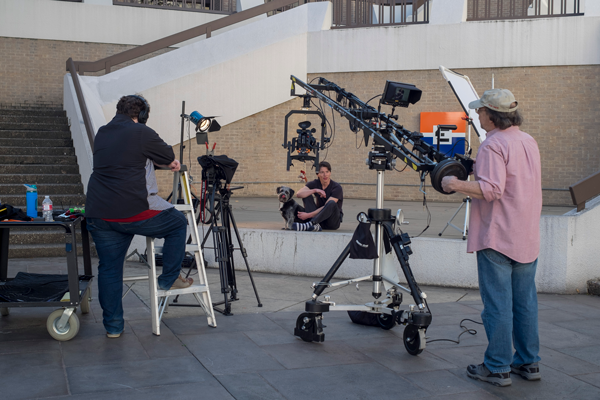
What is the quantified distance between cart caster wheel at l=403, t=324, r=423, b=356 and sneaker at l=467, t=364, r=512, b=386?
0.44 metres

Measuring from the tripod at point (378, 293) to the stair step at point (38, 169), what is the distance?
6.99 m

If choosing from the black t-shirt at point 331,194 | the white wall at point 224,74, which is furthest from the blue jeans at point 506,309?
the white wall at point 224,74

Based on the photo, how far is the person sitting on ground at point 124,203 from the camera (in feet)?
14.0

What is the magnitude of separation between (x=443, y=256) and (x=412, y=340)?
2.72 meters

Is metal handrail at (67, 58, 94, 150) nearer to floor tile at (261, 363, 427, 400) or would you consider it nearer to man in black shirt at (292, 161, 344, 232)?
man in black shirt at (292, 161, 344, 232)

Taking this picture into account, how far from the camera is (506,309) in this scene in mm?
3576

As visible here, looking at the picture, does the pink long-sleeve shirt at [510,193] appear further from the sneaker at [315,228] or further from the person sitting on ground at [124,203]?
the sneaker at [315,228]

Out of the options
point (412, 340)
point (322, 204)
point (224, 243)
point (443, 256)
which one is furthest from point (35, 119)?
point (412, 340)

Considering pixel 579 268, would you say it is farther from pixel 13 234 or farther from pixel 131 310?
pixel 13 234

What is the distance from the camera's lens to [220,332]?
4660 millimetres

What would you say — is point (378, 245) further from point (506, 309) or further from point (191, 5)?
point (191, 5)

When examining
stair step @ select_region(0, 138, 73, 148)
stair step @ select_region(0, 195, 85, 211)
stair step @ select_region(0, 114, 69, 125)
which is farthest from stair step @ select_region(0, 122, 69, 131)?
stair step @ select_region(0, 195, 85, 211)

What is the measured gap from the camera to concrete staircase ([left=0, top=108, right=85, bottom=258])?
802cm

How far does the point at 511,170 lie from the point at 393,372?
1.49m
